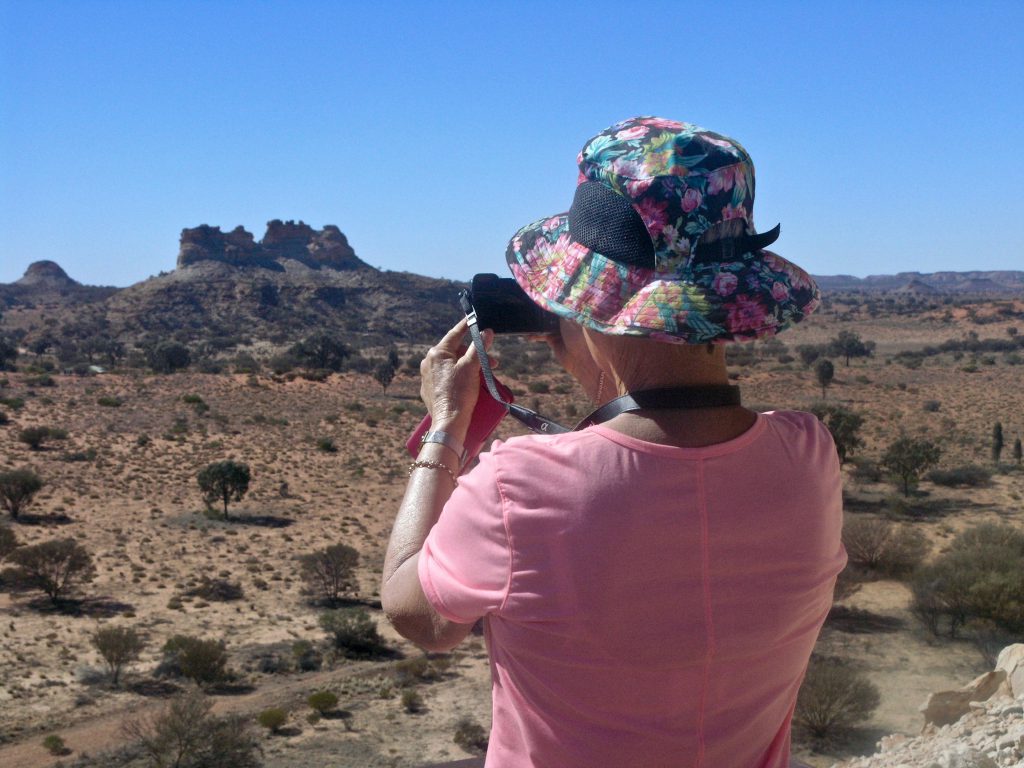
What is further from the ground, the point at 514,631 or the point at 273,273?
the point at 273,273

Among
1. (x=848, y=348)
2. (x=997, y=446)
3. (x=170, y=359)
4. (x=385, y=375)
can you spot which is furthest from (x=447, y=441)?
(x=848, y=348)

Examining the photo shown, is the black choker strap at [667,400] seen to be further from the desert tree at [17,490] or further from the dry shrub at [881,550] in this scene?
the desert tree at [17,490]

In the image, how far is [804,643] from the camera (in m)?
1.44

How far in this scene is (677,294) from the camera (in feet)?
4.22

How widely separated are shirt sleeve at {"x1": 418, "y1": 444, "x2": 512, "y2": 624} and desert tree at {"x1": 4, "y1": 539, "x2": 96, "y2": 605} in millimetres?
15671

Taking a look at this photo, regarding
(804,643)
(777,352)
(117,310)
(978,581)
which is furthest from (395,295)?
(804,643)

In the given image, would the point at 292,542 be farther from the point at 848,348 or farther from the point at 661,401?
the point at 848,348

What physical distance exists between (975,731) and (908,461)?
1789 cm

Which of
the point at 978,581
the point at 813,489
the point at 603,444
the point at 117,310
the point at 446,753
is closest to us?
the point at 603,444

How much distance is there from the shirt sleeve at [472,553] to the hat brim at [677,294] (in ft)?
0.86

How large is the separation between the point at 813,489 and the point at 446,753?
8.91 m

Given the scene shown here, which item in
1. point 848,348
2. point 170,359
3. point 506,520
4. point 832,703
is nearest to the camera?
point 506,520

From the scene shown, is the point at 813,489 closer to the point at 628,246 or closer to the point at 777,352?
the point at 628,246

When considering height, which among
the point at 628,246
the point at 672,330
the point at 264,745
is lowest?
the point at 264,745
